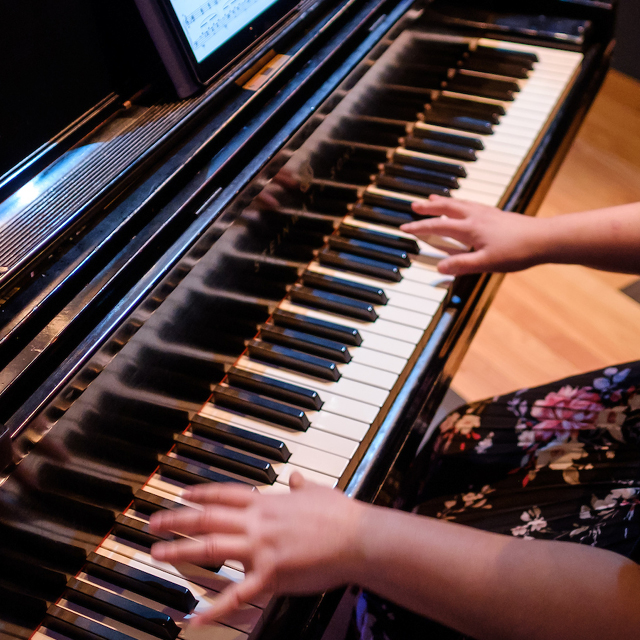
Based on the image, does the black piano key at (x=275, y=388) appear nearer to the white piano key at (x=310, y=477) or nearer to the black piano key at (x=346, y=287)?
the white piano key at (x=310, y=477)

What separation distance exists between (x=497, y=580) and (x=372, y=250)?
2.50ft

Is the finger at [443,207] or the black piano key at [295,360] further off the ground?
the finger at [443,207]

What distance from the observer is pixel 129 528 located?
3.15 feet

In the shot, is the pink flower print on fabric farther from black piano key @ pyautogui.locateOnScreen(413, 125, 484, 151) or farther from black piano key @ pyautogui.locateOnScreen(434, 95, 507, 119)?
black piano key @ pyautogui.locateOnScreen(434, 95, 507, 119)

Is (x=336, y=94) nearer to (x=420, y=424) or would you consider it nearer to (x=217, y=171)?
(x=217, y=171)

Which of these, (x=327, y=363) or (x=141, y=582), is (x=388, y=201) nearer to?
(x=327, y=363)

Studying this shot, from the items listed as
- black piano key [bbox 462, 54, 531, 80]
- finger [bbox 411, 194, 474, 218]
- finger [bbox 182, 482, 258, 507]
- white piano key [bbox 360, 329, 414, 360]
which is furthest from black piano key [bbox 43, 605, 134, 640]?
black piano key [bbox 462, 54, 531, 80]

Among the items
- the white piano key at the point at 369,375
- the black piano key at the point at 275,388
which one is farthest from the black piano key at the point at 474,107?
the black piano key at the point at 275,388

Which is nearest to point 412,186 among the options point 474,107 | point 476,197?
point 476,197

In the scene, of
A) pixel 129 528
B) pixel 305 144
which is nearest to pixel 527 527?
pixel 129 528

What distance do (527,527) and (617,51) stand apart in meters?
3.51

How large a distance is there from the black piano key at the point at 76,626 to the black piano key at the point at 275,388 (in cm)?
44

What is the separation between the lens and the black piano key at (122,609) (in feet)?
2.78

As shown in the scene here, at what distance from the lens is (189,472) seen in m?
1.01
